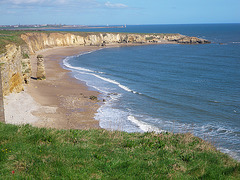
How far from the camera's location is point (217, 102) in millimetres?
25625

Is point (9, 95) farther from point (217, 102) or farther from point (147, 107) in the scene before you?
point (217, 102)

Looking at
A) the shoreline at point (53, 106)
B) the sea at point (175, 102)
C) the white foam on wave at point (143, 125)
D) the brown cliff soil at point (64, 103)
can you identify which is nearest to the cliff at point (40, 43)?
the shoreline at point (53, 106)

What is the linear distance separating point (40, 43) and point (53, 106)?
62907mm

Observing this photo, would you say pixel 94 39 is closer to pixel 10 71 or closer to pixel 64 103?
pixel 10 71

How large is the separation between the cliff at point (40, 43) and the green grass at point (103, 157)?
15745 mm

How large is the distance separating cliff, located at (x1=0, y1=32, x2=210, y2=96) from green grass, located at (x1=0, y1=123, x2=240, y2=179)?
51.7ft

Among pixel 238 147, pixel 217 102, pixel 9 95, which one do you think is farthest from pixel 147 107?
pixel 9 95

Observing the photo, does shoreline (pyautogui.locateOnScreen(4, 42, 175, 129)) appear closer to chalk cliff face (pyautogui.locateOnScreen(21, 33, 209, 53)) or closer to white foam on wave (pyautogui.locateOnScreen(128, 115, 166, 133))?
white foam on wave (pyautogui.locateOnScreen(128, 115, 166, 133))

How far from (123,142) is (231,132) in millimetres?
11906

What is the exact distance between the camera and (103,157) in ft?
25.0

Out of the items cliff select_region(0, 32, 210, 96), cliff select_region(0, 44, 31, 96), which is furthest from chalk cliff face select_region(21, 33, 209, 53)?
cliff select_region(0, 44, 31, 96)

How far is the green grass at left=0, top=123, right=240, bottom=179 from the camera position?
664 centimetres

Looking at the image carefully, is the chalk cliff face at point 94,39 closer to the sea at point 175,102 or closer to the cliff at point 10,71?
the sea at point 175,102

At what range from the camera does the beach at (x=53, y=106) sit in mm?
18953
